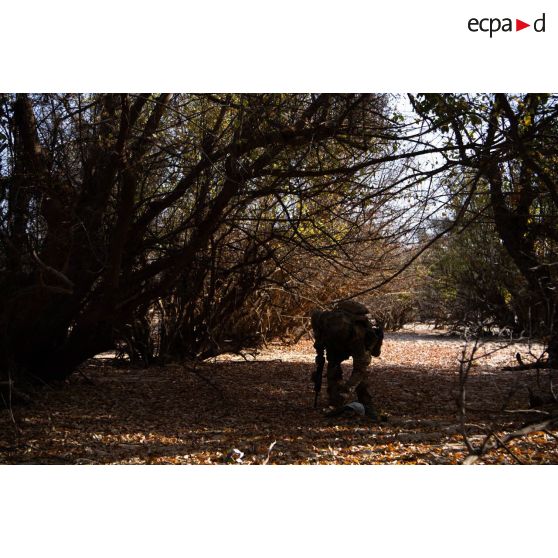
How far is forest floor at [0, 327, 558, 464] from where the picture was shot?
447 cm

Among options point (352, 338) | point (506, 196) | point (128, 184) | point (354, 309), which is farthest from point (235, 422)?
point (506, 196)

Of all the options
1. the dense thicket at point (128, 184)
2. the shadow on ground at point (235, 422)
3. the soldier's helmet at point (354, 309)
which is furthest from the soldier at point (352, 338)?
the dense thicket at point (128, 184)

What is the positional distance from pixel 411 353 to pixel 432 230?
20.1ft

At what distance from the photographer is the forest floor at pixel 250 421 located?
4.47 metres

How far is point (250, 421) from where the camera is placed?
5.70 m

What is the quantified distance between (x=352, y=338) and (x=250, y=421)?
3.79ft

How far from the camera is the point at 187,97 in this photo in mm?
6570

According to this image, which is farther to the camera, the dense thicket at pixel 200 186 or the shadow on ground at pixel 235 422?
the dense thicket at pixel 200 186

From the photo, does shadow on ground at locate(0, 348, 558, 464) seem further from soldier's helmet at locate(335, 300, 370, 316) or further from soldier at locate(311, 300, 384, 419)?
soldier's helmet at locate(335, 300, 370, 316)

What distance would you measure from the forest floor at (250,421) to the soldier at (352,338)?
0.35 meters

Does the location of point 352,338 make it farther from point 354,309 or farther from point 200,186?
point 200,186

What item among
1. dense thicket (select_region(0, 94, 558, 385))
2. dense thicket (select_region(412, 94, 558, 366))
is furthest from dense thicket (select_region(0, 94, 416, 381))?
dense thicket (select_region(412, 94, 558, 366))

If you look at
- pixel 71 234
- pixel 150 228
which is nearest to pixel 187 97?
pixel 150 228

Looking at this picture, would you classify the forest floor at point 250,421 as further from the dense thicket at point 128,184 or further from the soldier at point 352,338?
the dense thicket at point 128,184
